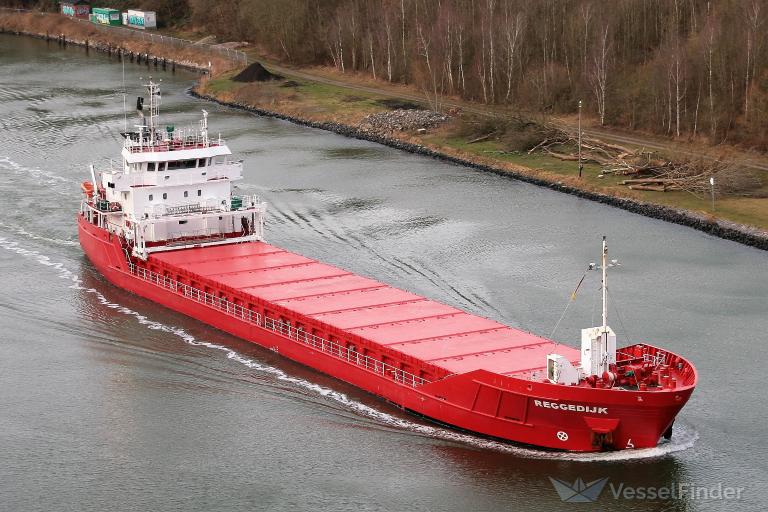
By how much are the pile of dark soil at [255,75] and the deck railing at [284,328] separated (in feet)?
162

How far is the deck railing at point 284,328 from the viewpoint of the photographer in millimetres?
38531

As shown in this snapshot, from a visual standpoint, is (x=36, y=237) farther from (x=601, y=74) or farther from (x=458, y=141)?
(x=601, y=74)

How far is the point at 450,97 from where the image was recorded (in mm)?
89938

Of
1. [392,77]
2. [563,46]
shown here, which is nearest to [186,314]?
[563,46]

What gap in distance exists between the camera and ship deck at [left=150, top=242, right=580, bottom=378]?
3791 cm

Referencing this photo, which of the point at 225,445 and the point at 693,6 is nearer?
the point at 225,445

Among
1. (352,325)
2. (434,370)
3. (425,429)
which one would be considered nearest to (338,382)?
(352,325)

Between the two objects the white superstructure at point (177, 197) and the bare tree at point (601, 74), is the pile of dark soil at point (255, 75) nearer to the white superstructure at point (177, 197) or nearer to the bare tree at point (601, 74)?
the bare tree at point (601, 74)

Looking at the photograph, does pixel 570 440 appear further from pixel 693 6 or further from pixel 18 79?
pixel 18 79

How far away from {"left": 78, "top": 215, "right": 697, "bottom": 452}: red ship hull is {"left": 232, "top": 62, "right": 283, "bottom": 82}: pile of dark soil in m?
50.0

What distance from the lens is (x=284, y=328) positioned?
141 ft

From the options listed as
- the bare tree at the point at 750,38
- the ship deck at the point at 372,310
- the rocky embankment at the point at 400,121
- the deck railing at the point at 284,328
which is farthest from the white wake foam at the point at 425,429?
the bare tree at the point at 750,38

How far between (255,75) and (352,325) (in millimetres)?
60313

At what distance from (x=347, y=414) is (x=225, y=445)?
4043mm
